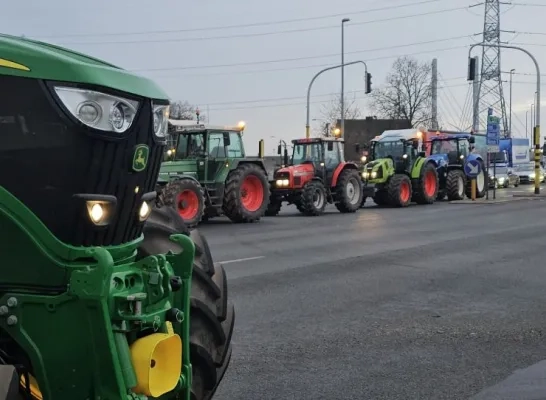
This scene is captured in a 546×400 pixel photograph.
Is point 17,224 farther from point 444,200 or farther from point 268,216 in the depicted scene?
point 444,200

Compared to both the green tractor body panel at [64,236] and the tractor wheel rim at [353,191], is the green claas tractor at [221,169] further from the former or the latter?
the green tractor body panel at [64,236]

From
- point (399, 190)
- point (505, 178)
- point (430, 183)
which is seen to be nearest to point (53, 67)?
point (399, 190)

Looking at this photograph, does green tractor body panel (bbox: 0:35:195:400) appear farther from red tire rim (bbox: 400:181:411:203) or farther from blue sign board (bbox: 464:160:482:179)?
blue sign board (bbox: 464:160:482:179)

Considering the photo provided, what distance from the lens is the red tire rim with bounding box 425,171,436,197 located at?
26188 mm

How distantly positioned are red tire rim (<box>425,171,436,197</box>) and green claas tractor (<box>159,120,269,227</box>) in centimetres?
947

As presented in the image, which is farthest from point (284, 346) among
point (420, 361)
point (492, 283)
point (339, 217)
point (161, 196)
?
point (339, 217)

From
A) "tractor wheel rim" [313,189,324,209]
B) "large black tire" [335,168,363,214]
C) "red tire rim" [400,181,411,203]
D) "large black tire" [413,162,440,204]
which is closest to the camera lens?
"tractor wheel rim" [313,189,324,209]

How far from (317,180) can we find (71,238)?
735 inches

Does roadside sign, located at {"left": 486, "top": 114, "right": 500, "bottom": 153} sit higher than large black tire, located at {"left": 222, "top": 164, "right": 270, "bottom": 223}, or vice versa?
roadside sign, located at {"left": 486, "top": 114, "right": 500, "bottom": 153}

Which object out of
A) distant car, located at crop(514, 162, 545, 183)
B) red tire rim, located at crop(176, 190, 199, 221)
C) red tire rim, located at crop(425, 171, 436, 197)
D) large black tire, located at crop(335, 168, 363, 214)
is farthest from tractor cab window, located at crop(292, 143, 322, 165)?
distant car, located at crop(514, 162, 545, 183)

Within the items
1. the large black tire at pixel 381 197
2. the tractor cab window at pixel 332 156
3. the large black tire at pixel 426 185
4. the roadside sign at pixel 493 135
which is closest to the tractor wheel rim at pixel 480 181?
the roadside sign at pixel 493 135

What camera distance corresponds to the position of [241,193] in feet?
60.8

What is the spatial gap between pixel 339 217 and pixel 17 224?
17.8m

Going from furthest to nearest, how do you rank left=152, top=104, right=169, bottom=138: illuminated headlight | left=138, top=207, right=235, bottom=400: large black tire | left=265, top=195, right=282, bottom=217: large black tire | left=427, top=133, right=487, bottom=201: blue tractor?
1. left=427, top=133, right=487, bottom=201: blue tractor
2. left=265, top=195, right=282, bottom=217: large black tire
3. left=138, top=207, right=235, bottom=400: large black tire
4. left=152, top=104, right=169, bottom=138: illuminated headlight
